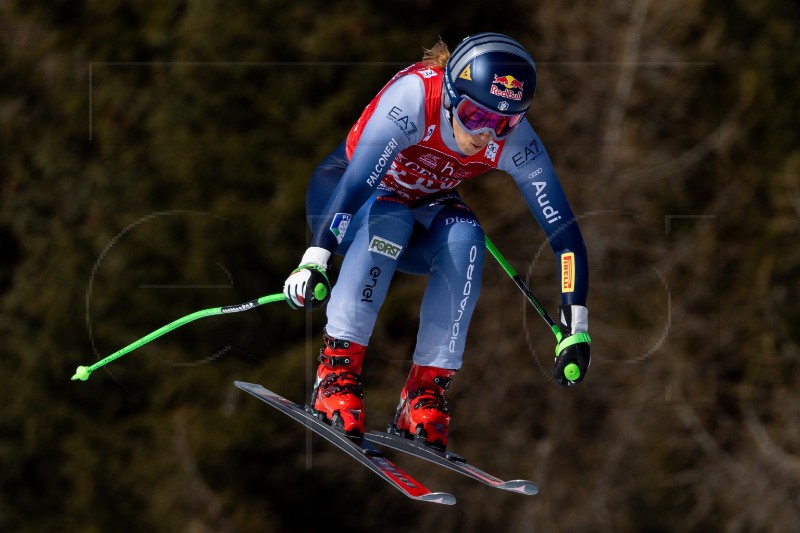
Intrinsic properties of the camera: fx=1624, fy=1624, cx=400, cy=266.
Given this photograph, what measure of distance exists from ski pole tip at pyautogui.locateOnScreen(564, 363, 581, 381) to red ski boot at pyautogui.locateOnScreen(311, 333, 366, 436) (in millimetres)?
910

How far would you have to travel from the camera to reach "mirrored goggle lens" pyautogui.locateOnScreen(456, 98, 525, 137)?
22.6ft

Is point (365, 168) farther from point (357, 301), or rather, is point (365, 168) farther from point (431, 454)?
point (431, 454)

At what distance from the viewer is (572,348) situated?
7.11m

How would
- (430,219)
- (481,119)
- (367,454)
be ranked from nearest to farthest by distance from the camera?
→ (481,119) < (367,454) < (430,219)

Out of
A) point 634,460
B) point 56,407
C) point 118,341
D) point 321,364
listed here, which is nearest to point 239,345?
point 118,341

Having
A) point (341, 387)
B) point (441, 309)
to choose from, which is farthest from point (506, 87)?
point (341, 387)

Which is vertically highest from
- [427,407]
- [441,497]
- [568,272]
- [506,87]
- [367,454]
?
[506,87]

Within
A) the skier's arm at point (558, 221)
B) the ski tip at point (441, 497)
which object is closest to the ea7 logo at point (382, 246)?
the skier's arm at point (558, 221)

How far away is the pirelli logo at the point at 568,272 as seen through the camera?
23.7ft

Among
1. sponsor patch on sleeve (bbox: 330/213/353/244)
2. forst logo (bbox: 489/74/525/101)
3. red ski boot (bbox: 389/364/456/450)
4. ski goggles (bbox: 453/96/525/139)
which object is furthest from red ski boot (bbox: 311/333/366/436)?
forst logo (bbox: 489/74/525/101)

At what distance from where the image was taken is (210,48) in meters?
17.6

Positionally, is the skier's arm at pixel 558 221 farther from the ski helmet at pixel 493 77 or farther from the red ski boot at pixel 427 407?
the red ski boot at pixel 427 407

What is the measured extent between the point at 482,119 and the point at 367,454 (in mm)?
1528

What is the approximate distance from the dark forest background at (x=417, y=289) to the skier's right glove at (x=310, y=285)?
8195mm
